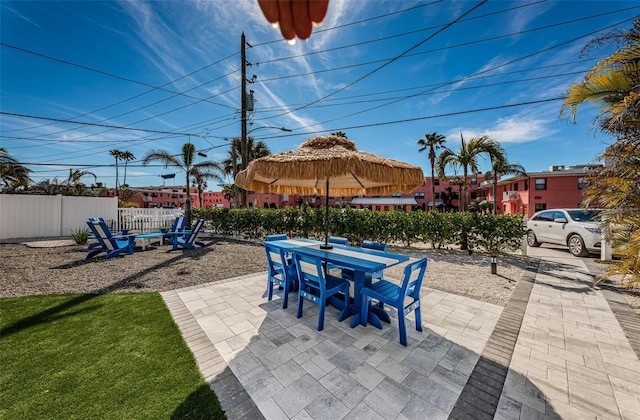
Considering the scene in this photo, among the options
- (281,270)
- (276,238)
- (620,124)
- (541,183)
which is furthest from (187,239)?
(541,183)

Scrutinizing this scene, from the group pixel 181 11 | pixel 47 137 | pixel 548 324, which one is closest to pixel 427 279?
pixel 548 324

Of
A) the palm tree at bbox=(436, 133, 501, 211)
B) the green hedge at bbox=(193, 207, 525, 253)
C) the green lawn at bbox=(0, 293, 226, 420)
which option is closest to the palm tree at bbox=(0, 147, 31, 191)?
the green hedge at bbox=(193, 207, 525, 253)

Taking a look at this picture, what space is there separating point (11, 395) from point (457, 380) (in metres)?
4.19

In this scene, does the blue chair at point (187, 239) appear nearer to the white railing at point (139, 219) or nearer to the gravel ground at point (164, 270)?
the gravel ground at point (164, 270)

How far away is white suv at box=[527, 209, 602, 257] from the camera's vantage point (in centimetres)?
809

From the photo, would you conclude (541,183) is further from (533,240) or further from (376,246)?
(376,246)

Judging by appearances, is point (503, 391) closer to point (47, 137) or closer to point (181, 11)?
point (181, 11)

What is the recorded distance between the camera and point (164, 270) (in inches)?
251

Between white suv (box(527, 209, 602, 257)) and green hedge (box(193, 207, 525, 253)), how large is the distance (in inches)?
40.5

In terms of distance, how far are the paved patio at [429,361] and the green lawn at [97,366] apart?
230 mm

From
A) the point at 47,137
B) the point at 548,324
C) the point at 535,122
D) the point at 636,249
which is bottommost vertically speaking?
the point at 548,324

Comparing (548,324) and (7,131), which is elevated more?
(7,131)

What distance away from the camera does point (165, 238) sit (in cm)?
1108

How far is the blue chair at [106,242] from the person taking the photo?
7.35m
